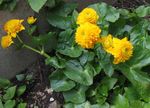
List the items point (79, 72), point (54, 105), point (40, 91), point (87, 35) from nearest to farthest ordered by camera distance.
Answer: point (87, 35) → point (79, 72) → point (54, 105) → point (40, 91)

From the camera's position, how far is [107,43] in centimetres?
244

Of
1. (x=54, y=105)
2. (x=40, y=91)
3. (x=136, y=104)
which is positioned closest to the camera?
(x=136, y=104)

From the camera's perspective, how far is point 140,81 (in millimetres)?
2381

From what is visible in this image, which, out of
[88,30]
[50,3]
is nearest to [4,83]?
[50,3]

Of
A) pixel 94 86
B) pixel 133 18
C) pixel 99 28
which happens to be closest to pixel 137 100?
pixel 94 86

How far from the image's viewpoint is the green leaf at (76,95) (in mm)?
2531

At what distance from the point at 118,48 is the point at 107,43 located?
0.10 meters

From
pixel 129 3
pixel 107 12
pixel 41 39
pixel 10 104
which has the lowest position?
pixel 129 3

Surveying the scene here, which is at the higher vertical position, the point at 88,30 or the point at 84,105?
the point at 88,30

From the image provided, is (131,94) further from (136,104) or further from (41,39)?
(41,39)

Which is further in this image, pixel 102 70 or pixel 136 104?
pixel 102 70

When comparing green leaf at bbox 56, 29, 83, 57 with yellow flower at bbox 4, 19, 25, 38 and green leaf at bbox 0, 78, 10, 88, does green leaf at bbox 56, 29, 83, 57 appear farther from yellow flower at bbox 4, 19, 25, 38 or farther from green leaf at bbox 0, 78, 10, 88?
green leaf at bbox 0, 78, 10, 88

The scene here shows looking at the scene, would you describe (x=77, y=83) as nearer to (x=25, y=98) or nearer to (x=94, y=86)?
(x=94, y=86)

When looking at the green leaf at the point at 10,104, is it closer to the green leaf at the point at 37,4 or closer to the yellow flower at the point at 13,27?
the yellow flower at the point at 13,27
